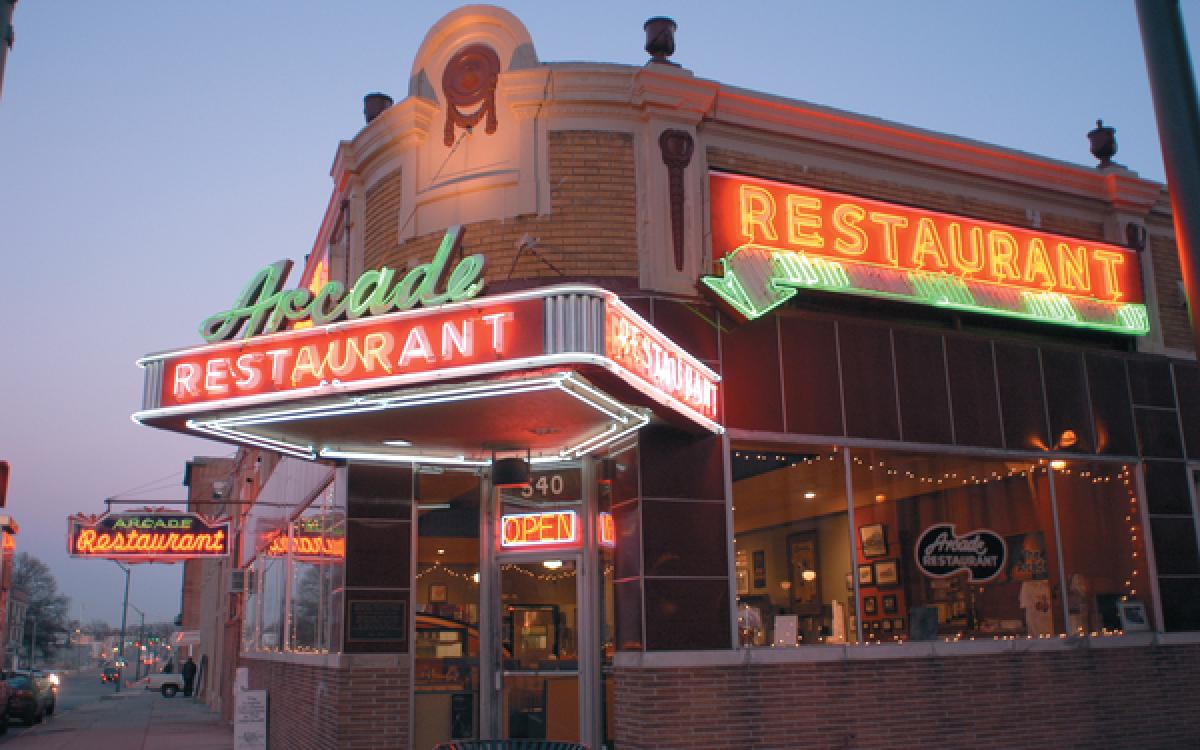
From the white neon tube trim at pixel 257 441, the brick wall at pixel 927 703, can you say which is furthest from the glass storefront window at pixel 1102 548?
the white neon tube trim at pixel 257 441

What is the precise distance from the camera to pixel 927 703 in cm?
1271

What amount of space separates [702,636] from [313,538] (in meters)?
6.76

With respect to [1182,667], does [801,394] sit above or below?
above

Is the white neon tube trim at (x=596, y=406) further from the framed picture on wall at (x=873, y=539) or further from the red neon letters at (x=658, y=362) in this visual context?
the framed picture on wall at (x=873, y=539)

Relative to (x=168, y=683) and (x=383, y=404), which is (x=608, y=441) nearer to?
(x=383, y=404)

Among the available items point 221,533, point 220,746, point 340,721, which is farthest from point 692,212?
point 221,533

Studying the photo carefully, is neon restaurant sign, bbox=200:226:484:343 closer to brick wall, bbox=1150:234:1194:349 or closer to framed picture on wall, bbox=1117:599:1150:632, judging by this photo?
framed picture on wall, bbox=1117:599:1150:632

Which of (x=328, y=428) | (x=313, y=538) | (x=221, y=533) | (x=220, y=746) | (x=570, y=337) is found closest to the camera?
(x=570, y=337)

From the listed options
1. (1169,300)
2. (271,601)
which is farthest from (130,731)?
(1169,300)

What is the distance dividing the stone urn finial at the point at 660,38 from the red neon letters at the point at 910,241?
1.63m

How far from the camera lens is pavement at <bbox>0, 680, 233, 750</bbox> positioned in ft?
71.8

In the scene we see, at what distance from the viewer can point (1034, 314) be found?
14.7 m

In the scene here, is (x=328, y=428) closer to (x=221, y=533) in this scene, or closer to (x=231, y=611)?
(x=221, y=533)

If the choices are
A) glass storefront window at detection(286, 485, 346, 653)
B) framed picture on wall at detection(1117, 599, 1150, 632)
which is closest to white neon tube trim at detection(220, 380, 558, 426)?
glass storefront window at detection(286, 485, 346, 653)
